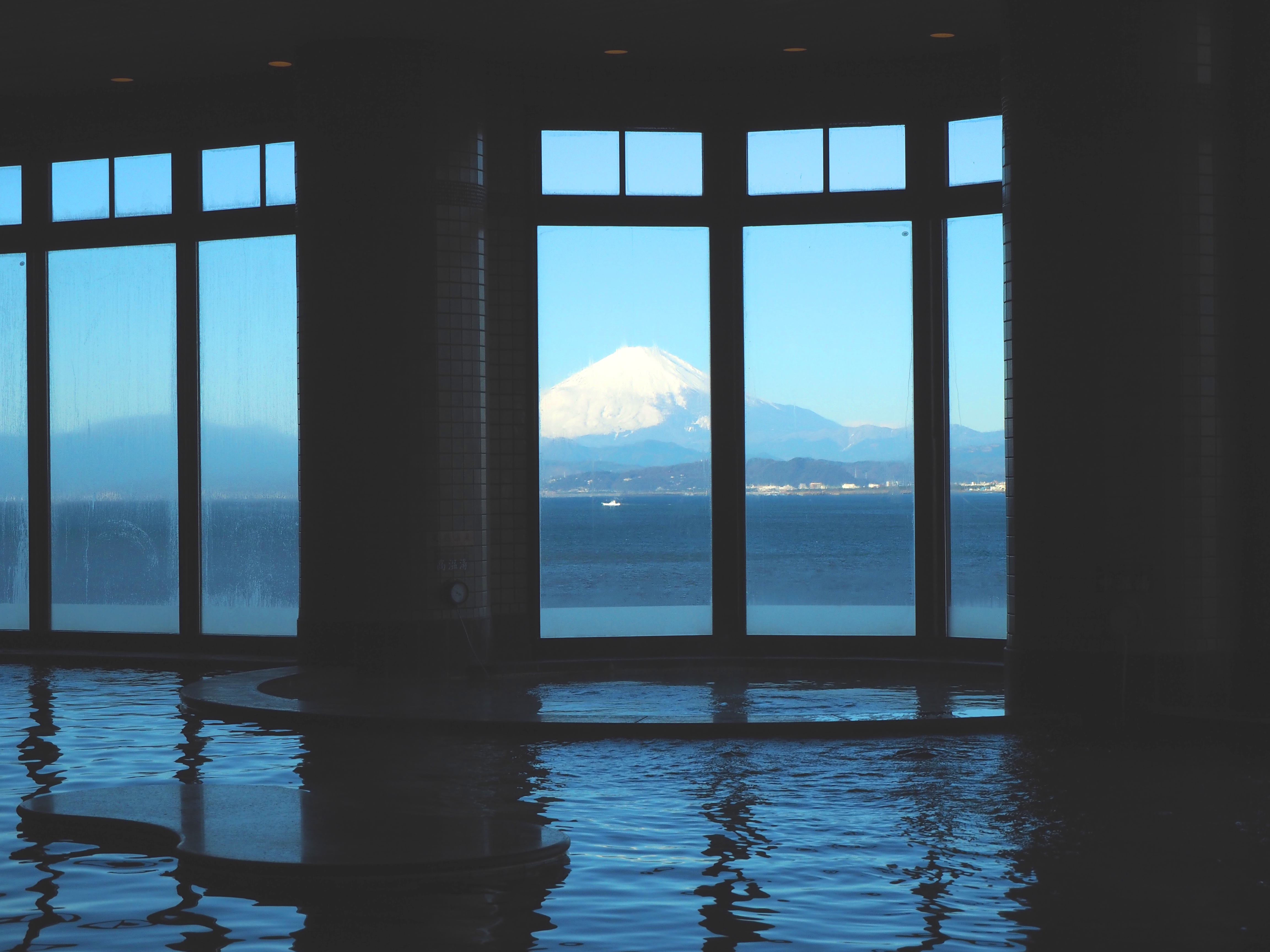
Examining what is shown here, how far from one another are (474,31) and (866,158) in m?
2.88

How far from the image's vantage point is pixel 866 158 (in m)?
10.3

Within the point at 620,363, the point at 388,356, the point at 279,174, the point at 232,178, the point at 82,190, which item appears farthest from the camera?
the point at 82,190

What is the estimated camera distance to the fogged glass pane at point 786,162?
1029cm

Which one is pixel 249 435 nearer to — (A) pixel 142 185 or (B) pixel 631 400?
(A) pixel 142 185

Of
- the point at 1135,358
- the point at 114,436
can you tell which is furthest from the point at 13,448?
the point at 1135,358

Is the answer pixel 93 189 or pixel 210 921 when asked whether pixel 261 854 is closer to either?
pixel 210 921

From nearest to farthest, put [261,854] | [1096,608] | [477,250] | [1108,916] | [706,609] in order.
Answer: [1108,916]
[261,854]
[1096,608]
[477,250]
[706,609]

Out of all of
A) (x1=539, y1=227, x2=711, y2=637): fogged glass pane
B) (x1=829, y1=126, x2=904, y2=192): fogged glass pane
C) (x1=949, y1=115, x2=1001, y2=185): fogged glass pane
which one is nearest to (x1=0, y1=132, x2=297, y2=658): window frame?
(x1=539, y1=227, x2=711, y2=637): fogged glass pane

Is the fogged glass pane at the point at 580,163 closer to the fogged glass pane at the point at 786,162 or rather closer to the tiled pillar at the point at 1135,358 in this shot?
the fogged glass pane at the point at 786,162

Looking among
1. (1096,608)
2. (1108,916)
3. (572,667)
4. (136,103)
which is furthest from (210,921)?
(136,103)

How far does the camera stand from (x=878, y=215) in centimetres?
1020

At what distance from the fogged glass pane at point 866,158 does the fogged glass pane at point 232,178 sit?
13.5 feet

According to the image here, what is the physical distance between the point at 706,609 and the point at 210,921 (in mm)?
6854

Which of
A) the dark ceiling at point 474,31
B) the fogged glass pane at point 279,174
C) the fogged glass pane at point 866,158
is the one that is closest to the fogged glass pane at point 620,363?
A: the fogged glass pane at point 866,158
